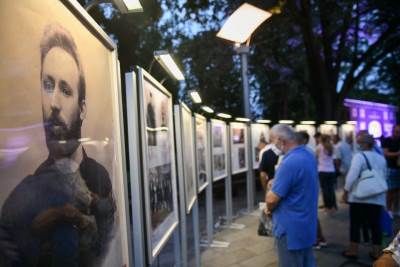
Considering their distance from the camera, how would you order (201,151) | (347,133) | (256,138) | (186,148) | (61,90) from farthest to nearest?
(347,133), (256,138), (201,151), (186,148), (61,90)

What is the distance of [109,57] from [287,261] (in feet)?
8.69

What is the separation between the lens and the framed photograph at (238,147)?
8758 millimetres

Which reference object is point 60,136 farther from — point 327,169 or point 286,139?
point 327,169

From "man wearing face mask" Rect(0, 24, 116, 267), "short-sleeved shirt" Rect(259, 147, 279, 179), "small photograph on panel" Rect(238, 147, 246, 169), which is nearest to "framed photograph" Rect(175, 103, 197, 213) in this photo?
"short-sleeved shirt" Rect(259, 147, 279, 179)

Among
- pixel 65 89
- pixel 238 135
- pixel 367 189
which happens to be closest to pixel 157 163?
pixel 65 89

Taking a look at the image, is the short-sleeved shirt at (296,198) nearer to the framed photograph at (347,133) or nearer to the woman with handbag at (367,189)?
the woman with handbag at (367,189)

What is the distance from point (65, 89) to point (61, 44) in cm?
16

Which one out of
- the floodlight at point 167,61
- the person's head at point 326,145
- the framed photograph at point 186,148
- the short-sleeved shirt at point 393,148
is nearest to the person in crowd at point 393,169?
the short-sleeved shirt at point 393,148

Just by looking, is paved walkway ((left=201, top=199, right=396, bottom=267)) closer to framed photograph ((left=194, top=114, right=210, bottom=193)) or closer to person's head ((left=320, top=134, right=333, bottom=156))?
framed photograph ((left=194, top=114, right=210, bottom=193))

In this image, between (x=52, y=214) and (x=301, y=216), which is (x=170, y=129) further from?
(x=52, y=214)

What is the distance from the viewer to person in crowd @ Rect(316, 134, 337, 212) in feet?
28.6

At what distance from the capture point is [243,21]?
623 centimetres

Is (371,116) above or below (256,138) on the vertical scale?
above

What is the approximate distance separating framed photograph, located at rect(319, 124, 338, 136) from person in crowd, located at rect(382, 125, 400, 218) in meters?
4.31
